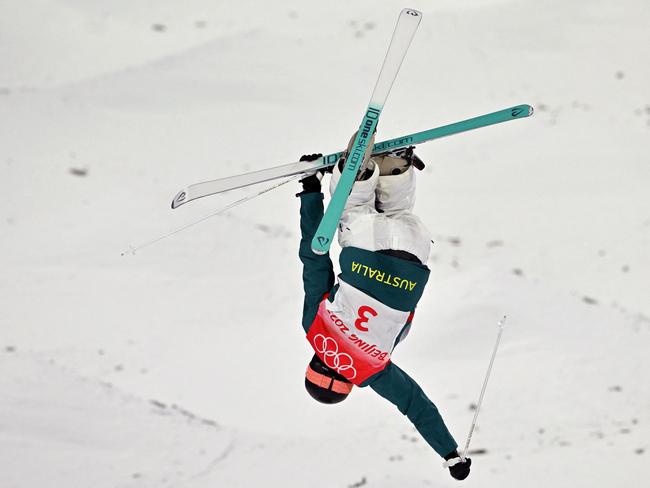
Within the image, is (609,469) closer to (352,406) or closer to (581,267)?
(352,406)

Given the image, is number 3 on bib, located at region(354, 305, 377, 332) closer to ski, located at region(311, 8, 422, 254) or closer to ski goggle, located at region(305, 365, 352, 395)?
ski goggle, located at region(305, 365, 352, 395)

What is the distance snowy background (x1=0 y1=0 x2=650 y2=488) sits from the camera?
20.0 feet

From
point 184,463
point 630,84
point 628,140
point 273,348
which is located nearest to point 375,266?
point 184,463

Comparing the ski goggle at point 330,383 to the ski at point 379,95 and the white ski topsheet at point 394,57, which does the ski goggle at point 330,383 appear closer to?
the ski at point 379,95

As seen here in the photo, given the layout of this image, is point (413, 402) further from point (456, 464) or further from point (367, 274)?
point (367, 274)

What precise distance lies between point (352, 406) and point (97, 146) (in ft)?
13.3

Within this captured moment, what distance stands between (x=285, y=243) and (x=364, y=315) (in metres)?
4.35

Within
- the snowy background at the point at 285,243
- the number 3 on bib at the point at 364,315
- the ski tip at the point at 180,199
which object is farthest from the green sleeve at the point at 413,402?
the snowy background at the point at 285,243

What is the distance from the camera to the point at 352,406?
6.50 m

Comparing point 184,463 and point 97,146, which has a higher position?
point 97,146

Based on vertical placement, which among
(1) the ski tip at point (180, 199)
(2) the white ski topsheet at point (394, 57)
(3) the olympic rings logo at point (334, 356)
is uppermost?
(2) the white ski topsheet at point (394, 57)

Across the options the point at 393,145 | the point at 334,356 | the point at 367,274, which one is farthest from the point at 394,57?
the point at 334,356

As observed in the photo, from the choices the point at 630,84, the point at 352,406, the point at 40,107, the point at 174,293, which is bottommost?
the point at 352,406

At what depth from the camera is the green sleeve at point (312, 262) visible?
144 inches
